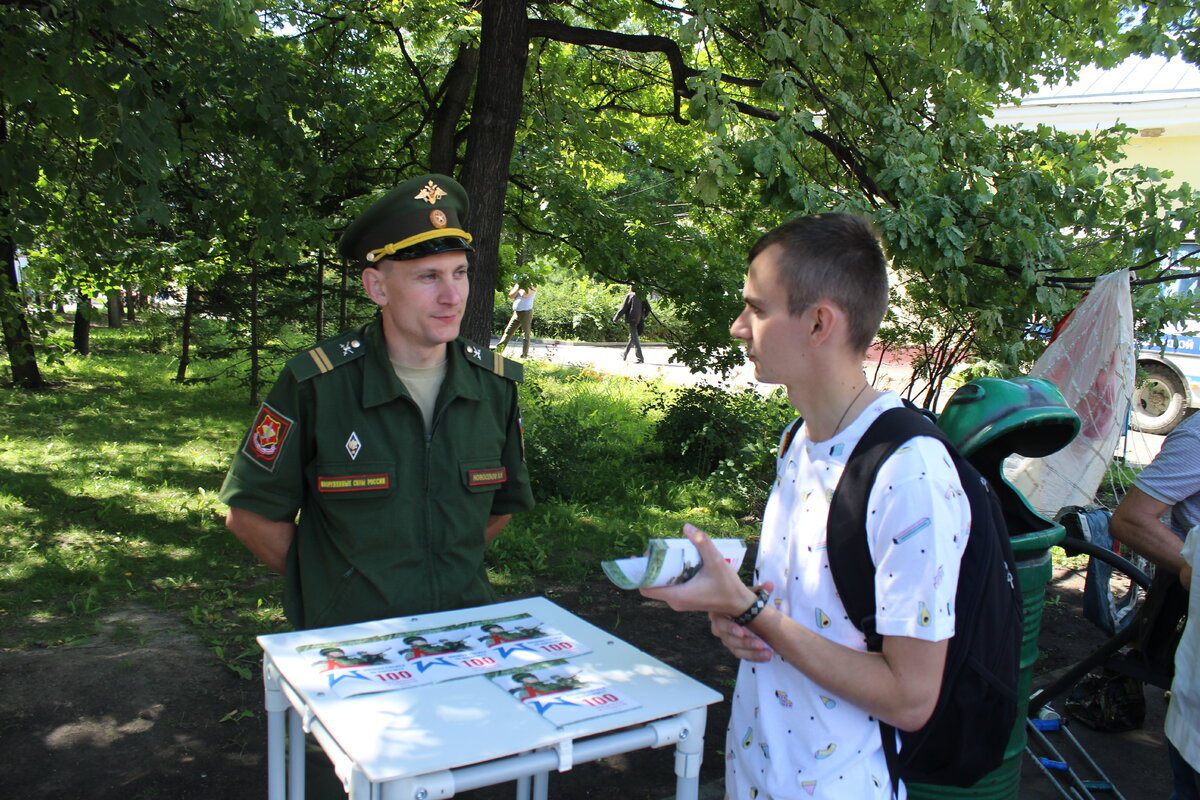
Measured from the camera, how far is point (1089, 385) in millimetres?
5145

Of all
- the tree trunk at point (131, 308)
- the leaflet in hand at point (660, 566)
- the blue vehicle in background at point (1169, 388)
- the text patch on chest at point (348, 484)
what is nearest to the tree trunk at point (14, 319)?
the text patch on chest at point (348, 484)

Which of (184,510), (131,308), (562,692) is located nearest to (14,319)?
(184,510)

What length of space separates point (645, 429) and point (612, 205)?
358cm

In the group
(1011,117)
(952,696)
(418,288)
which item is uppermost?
(1011,117)

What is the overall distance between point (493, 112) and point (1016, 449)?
3.85 meters

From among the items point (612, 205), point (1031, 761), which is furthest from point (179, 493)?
point (1031, 761)

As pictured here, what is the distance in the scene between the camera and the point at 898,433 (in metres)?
1.51

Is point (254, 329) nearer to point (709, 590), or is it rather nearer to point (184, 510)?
point (184, 510)

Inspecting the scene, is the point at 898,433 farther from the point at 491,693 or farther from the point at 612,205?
the point at 612,205

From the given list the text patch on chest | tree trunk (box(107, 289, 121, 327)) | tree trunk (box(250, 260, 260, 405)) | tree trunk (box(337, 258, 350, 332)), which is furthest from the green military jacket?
tree trunk (box(107, 289, 121, 327))

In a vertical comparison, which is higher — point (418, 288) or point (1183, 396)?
point (418, 288)

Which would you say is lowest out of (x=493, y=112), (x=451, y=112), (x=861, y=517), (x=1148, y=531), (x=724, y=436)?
(x=724, y=436)

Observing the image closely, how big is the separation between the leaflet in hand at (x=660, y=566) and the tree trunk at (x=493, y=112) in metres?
3.98

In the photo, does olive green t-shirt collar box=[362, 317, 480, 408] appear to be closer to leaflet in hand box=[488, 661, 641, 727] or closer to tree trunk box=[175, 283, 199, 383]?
leaflet in hand box=[488, 661, 641, 727]
